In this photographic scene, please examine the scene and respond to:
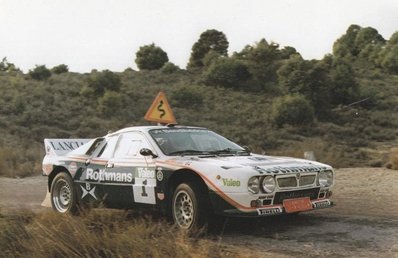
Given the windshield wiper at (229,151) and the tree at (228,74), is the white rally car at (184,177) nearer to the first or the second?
the windshield wiper at (229,151)

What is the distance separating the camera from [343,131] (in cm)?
3394

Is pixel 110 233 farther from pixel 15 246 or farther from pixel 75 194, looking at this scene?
pixel 75 194

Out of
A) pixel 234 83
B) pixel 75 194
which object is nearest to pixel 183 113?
pixel 234 83

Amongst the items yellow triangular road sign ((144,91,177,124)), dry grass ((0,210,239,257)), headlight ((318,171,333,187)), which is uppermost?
yellow triangular road sign ((144,91,177,124))

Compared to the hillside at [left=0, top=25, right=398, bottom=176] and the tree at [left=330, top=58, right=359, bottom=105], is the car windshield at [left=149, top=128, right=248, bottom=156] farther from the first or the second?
the tree at [left=330, top=58, right=359, bottom=105]

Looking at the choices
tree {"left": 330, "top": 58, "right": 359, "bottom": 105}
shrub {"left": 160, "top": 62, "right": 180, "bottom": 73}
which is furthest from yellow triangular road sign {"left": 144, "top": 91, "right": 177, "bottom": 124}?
shrub {"left": 160, "top": 62, "right": 180, "bottom": 73}

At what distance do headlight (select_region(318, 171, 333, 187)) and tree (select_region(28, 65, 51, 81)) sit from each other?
132ft

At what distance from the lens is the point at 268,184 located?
22.7ft

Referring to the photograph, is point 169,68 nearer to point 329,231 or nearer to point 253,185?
point 329,231

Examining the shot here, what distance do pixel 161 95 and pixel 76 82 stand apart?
3278 cm

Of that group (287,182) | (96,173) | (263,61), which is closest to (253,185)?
(287,182)

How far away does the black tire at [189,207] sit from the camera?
6973mm

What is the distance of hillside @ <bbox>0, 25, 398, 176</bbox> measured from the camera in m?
31.5

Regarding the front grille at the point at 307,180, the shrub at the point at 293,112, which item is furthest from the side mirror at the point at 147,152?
the shrub at the point at 293,112
